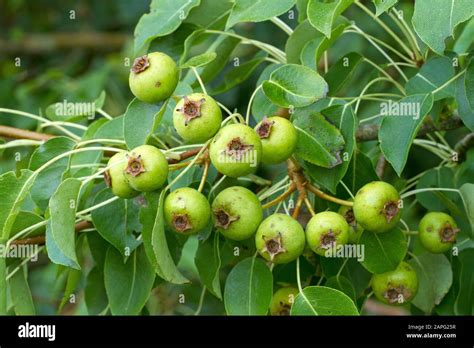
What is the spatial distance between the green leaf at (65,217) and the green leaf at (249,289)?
388 mm

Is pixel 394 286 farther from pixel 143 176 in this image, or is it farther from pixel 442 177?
pixel 143 176

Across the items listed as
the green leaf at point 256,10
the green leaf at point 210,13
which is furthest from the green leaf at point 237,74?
the green leaf at point 256,10

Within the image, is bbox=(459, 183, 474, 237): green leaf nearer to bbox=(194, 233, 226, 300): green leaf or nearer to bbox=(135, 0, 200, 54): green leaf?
bbox=(194, 233, 226, 300): green leaf

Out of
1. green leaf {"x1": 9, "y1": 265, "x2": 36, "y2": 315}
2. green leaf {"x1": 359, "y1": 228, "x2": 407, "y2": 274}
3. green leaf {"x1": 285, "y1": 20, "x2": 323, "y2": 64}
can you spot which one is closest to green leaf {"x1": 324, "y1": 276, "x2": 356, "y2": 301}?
green leaf {"x1": 359, "y1": 228, "x2": 407, "y2": 274}

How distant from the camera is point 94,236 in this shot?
83.6 inches

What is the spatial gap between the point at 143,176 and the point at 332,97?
1.87ft

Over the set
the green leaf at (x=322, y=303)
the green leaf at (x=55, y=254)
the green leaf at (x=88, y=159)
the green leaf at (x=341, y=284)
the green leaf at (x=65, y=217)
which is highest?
the green leaf at (x=88, y=159)

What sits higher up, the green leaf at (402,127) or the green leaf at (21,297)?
the green leaf at (402,127)

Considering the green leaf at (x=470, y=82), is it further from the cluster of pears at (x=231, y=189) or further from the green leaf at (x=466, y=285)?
the green leaf at (x=466, y=285)

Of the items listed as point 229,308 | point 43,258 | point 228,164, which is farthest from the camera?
point 43,258

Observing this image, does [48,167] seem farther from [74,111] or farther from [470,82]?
[470,82]

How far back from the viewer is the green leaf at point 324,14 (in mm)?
1741
